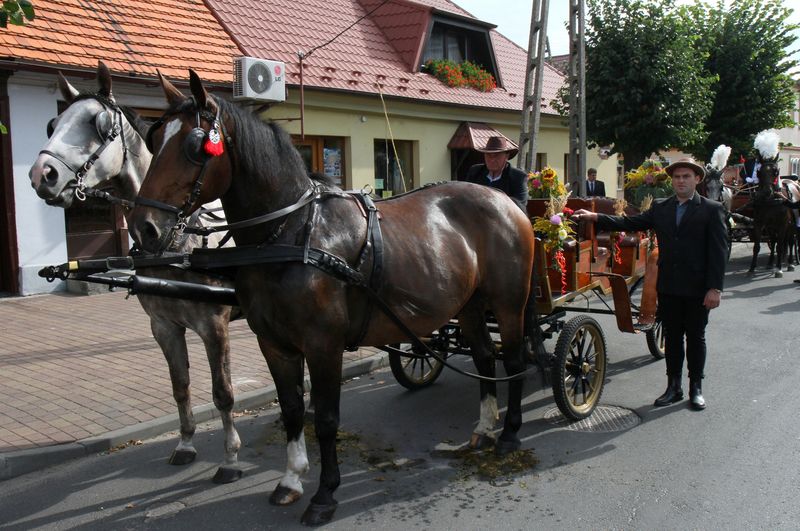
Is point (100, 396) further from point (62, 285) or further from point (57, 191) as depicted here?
point (62, 285)

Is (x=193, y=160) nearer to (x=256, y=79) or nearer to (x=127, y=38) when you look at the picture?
(x=256, y=79)

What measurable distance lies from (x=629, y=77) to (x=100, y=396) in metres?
14.5

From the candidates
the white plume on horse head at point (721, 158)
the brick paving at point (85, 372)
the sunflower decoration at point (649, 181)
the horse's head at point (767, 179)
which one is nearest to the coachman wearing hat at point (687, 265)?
the sunflower decoration at point (649, 181)

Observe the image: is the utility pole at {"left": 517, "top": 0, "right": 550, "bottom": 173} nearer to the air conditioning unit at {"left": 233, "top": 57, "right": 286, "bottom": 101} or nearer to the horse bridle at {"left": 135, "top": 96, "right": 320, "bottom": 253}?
the air conditioning unit at {"left": 233, "top": 57, "right": 286, "bottom": 101}

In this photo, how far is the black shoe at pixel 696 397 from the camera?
213 inches

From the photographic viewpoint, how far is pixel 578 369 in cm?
536

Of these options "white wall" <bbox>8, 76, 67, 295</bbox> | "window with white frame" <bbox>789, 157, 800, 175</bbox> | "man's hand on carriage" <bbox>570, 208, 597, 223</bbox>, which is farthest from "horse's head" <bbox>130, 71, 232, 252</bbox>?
"window with white frame" <bbox>789, 157, 800, 175</bbox>

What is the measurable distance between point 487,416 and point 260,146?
2613mm

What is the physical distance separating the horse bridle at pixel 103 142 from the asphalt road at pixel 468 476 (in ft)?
6.00

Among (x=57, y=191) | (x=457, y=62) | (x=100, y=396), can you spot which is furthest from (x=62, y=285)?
(x=457, y=62)

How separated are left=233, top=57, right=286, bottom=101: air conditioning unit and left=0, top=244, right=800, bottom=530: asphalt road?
6.93 m

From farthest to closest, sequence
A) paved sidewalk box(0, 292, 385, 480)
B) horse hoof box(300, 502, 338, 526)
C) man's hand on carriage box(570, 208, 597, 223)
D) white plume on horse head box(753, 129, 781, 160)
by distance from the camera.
Result: white plume on horse head box(753, 129, 781, 160), man's hand on carriage box(570, 208, 597, 223), paved sidewalk box(0, 292, 385, 480), horse hoof box(300, 502, 338, 526)

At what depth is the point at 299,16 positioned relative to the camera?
51.9ft

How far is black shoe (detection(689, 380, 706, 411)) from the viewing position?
5.42m
